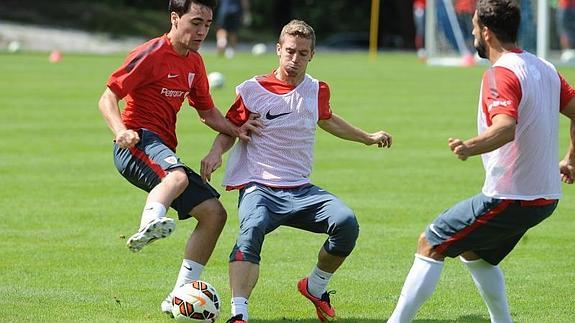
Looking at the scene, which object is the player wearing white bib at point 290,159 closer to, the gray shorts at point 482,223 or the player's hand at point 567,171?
the gray shorts at point 482,223

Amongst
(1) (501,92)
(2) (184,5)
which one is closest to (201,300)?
(2) (184,5)

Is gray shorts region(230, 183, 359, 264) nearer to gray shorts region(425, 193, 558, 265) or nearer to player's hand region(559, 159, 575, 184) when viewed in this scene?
gray shorts region(425, 193, 558, 265)

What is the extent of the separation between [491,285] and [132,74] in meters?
2.64

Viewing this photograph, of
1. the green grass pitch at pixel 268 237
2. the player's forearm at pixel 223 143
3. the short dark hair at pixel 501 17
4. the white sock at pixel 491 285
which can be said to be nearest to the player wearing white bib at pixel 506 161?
the short dark hair at pixel 501 17

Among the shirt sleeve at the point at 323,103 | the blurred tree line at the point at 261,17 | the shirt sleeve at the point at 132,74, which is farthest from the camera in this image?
the blurred tree line at the point at 261,17

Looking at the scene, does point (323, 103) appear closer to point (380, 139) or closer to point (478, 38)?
point (380, 139)

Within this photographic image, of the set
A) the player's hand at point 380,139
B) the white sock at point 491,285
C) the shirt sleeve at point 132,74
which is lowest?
the white sock at point 491,285

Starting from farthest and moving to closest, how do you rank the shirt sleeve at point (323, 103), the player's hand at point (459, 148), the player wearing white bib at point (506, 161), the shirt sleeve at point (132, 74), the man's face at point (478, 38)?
the shirt sleeve at point (323, 103)
the shirt sleeve at point (132, 74)
the man's face at point (478, 38)
the player wearing white bib at point (506, 161)
the player's hand at point (459, 148)

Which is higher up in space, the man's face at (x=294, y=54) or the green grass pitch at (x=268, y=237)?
the man's face at (x=294, y=54)

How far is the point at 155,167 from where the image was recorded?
290 inches

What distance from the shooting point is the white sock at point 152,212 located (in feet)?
22.4

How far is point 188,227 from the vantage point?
10875 mm

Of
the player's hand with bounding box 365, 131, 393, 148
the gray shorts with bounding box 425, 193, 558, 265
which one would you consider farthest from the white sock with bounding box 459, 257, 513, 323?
the player's hand with bounding box 365, 131, 393, 148

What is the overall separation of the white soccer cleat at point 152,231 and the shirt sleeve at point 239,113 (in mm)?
1192
